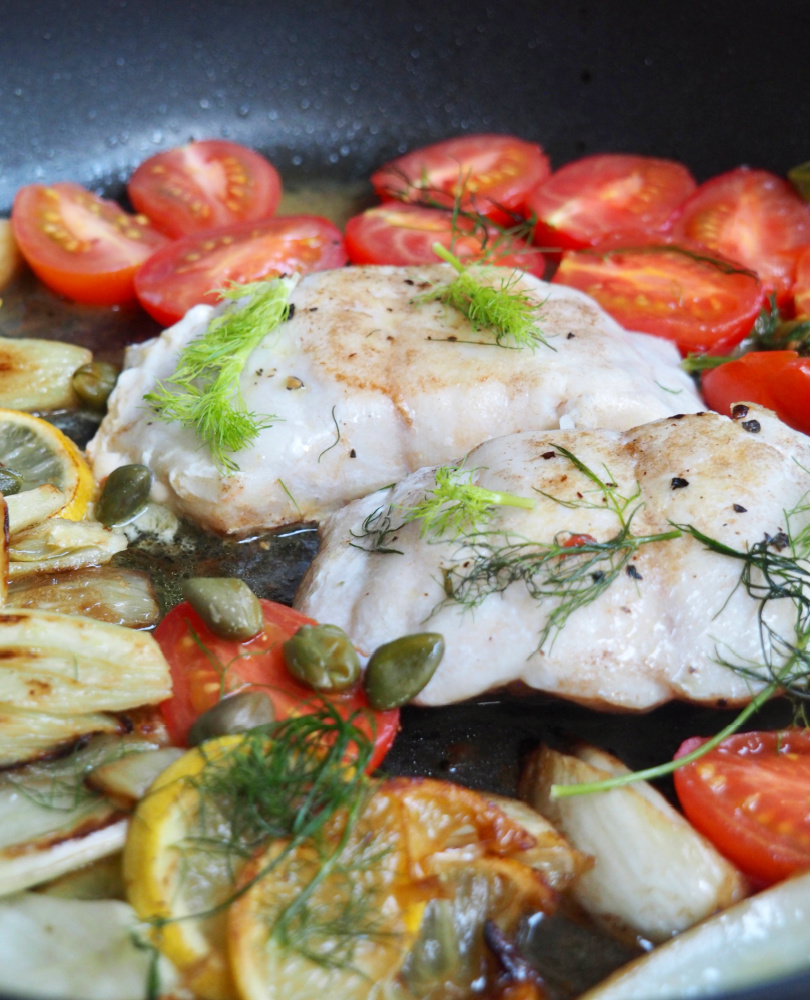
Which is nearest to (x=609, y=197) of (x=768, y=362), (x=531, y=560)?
(x=768, y=362)

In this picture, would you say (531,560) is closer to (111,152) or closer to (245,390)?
(245,390)

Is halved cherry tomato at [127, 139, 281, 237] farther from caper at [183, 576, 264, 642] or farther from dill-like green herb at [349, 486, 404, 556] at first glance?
caper at [183, 576, 264, 642]

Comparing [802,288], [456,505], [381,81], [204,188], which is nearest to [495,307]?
[456,505]

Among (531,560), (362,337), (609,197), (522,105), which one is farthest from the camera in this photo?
(522,105)

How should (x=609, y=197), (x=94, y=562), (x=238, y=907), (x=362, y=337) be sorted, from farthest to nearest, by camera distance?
1. (x=609, y=197)
2. (x=362, y=337)
3. (x=94, y=562)
4. (x=238, y=907)

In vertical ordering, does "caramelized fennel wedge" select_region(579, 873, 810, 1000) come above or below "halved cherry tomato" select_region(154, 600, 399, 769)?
below

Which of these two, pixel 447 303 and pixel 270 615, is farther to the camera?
pixel 447 303

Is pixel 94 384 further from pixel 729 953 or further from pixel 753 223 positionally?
pixel 753 223

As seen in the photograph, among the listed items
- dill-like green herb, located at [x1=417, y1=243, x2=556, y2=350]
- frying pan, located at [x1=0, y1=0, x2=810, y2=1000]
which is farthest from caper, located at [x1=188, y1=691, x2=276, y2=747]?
frying pan, located at [x1=0, y1=0, x2=810, y2=1000]
